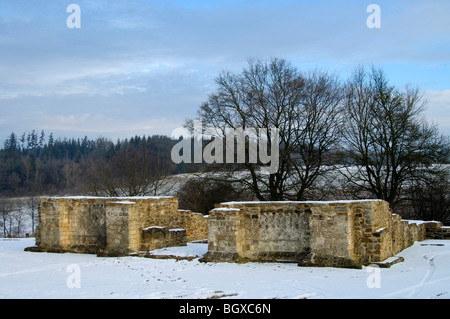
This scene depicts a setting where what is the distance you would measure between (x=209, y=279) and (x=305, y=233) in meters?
3.44

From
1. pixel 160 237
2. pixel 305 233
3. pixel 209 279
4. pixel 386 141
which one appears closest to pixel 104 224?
pixel 160 237

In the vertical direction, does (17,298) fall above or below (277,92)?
below

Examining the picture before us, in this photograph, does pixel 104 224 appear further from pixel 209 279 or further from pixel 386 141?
pixel 386 141

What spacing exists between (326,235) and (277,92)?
46.6ft

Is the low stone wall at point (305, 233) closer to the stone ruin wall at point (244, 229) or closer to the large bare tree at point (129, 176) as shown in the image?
the stone ruin wall at point (244, 229)

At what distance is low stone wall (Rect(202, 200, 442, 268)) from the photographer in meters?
11.2

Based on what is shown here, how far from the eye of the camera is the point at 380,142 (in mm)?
25375

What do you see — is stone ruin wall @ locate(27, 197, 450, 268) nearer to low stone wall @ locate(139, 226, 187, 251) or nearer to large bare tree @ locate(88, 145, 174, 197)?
low stone wall @ locate(139, 226, 187, 251)

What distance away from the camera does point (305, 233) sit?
12219 mm

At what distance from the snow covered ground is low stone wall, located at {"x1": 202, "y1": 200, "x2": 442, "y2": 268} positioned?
1.52ft

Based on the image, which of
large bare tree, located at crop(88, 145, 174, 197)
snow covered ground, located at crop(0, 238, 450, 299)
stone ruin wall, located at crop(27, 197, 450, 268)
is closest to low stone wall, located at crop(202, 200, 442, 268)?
stone ruin wall, located at crop(27, 197, 450, 268)
